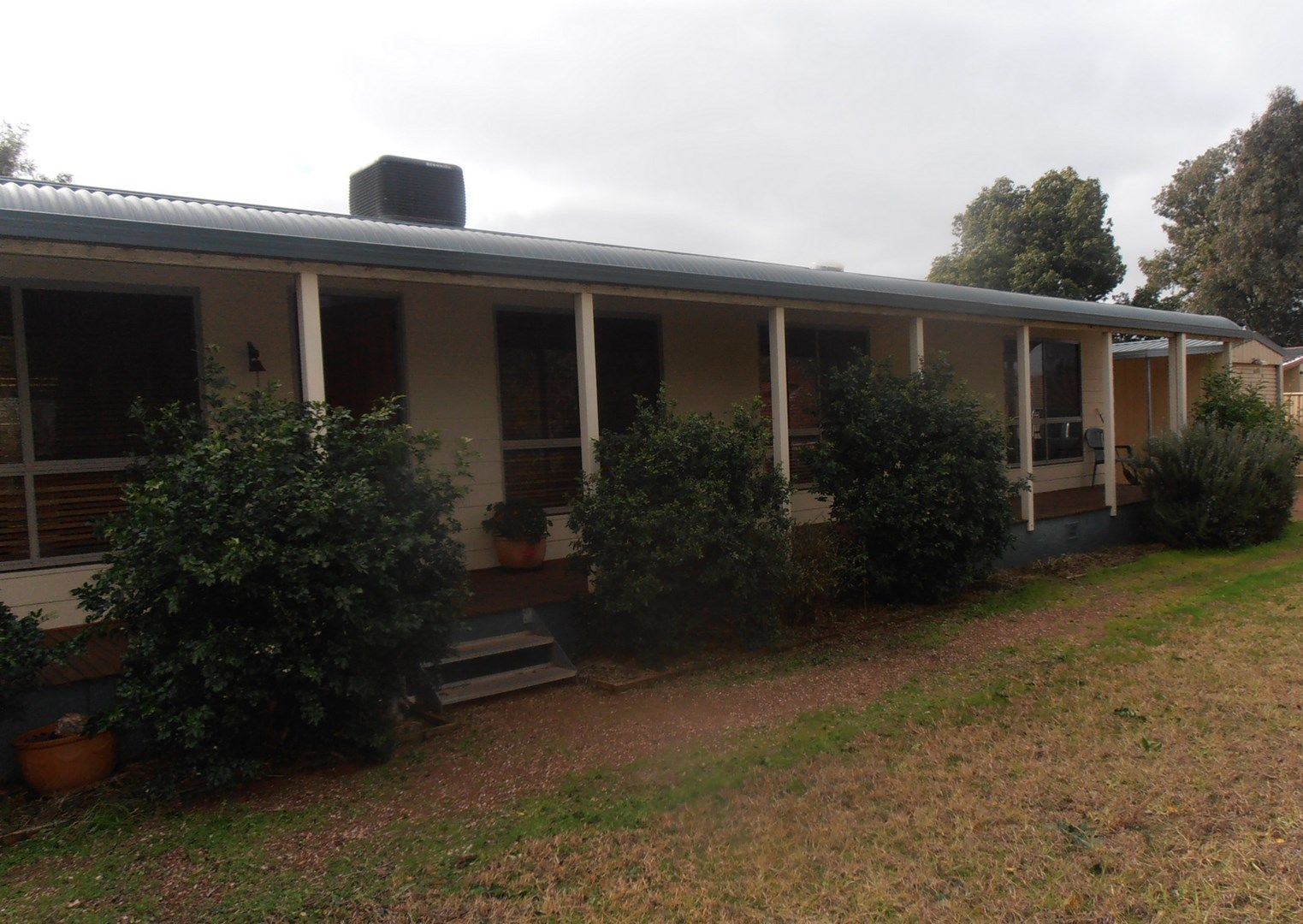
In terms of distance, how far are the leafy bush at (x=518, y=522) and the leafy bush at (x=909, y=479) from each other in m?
2.27

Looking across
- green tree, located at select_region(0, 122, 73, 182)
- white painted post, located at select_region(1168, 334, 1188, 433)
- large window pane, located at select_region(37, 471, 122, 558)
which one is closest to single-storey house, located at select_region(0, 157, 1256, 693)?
large window pane, located at select_region(37, 471, 122, 558)

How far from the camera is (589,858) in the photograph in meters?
3.47

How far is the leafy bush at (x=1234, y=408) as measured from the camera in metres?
11.7

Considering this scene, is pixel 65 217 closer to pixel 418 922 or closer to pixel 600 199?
pixel 418 922

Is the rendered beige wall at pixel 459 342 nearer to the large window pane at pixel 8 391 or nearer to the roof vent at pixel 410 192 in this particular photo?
the large window pane at pixel 8 391

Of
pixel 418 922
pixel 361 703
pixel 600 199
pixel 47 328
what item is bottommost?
pixel 418 922

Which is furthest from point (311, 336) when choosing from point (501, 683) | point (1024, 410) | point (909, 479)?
point (1024, 410)

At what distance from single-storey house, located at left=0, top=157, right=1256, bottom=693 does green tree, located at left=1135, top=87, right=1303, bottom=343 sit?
1696 cm

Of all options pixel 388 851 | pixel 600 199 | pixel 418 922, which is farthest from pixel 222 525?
pixel 600 199

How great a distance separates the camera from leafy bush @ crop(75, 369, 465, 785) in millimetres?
4023

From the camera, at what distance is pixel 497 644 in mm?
5891

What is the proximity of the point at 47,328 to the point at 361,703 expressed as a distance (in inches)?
128

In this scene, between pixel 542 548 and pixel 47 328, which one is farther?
pixel 542 548

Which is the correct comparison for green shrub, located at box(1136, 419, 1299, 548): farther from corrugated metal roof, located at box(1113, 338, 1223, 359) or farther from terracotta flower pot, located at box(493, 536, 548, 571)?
terracotta flower pot, located at box(493, 536, 548, 571)
